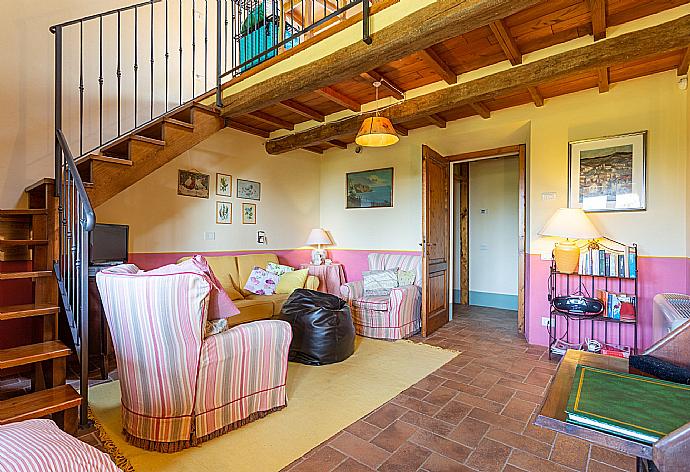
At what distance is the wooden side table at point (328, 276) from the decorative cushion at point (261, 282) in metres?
0.93

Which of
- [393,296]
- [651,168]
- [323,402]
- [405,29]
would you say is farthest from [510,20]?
[323,402]

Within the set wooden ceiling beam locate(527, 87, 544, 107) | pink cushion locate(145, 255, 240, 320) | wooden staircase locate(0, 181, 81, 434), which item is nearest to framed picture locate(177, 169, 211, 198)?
wooden staircase locate(0, 181, 81, 434)

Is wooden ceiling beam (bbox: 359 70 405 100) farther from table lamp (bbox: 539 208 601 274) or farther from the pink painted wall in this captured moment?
the pink painted wall

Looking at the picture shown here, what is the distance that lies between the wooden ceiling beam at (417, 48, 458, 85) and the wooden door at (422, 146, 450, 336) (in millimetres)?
907

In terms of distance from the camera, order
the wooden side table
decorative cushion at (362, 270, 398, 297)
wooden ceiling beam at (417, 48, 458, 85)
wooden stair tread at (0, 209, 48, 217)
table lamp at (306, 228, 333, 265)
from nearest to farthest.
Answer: wooden stair tread at (0, 209, 48, 217), wooden ceiling beam at (417, 48, 458, 85), decorative cushion at (362, 270, 398, 297), the wooden side table, table lamp at (306, 228, 333, 265)

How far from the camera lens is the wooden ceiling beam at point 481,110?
167 inches

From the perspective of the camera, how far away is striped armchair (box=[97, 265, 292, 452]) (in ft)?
6.39

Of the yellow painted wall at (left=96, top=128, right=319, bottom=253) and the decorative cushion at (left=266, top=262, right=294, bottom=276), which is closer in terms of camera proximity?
the yellow painted wall at (left=96, top=128, right=319, bottom=253)

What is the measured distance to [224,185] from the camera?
4996 millimetres

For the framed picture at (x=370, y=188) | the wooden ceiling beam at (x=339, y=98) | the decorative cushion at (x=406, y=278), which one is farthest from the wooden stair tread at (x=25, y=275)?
the framed picture at (x=370, y=188)

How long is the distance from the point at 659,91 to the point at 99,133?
5750 mm

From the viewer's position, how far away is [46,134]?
136 inches

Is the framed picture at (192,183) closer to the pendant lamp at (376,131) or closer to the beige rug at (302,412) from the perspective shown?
the pendant lamp at (376,131)

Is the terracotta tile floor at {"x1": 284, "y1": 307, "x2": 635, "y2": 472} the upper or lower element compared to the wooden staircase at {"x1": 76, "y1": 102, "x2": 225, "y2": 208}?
lower
